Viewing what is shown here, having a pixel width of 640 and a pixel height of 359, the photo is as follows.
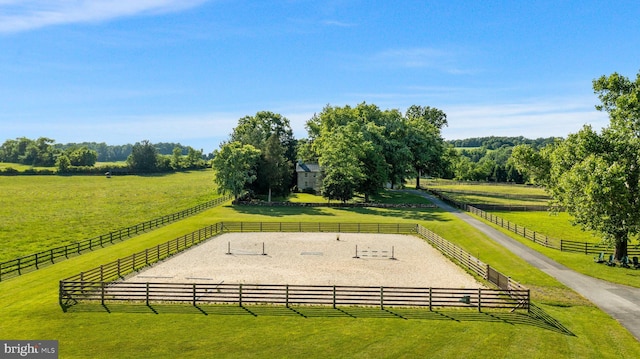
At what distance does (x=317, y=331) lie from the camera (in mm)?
19156

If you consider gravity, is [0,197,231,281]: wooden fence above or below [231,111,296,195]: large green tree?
below

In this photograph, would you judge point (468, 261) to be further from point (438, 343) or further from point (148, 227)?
point (148, 227)

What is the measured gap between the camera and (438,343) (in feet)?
58.7

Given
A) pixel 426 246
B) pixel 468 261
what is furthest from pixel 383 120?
pixel 468 261

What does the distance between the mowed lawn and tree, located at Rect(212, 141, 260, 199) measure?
905cm

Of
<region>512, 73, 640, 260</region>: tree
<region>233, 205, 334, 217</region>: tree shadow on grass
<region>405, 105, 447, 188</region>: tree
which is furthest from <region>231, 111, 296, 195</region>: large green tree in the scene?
<region>512, 73, 640, 260</region>: tree

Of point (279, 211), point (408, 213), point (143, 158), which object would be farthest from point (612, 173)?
point (143, 158)

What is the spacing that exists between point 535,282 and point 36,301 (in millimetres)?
30091

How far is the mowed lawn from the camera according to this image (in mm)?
47094

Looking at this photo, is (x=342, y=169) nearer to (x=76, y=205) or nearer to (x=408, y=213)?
(x=408, y=213)

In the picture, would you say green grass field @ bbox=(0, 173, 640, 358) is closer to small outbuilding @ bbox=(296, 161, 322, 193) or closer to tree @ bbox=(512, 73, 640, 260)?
tree @ bbox=(512, 73, 640, 260)

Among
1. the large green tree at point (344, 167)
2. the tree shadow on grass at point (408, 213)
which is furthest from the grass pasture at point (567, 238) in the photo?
the large green tree at point (344, 167)

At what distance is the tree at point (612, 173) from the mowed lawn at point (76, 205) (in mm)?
47923

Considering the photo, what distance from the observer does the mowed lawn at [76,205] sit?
4709cm
